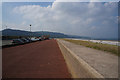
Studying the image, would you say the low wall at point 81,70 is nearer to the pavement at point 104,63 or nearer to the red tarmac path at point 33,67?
the pavement at point 104,63

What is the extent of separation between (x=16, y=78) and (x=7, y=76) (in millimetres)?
575

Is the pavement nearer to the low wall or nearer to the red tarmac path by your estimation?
the low wall

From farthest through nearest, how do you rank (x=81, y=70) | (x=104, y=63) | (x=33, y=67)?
(x=33, y=67), (x=104, y=63), (x=81, y=70)

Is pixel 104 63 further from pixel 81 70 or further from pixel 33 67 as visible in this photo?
pixel 33 67

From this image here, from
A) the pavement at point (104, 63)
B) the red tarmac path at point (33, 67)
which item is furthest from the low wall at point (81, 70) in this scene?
the red tarmac path at point (33, 67)

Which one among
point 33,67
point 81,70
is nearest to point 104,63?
point 81,70

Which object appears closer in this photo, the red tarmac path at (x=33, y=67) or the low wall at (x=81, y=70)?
the low wall at (x=81, y=70)

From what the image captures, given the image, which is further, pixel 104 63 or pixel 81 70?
pixel 104 63

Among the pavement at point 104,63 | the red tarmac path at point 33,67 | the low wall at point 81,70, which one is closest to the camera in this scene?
the low wall at point 81,70

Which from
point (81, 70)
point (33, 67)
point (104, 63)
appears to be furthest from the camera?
point (33, 67)

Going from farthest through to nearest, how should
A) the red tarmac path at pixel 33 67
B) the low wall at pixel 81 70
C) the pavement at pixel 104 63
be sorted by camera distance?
the red tarmac path at pixel 33 67, the pavement at pixel 104 63, the low wall at pixel 81 70

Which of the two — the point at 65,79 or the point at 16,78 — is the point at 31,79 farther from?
the point at 65,79

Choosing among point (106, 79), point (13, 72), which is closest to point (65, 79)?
point (106, 79)

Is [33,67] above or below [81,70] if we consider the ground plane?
below
